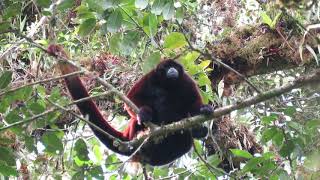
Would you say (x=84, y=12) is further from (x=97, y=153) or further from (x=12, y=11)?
(x=97, y=153)

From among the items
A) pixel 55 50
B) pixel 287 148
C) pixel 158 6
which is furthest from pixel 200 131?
pixel 55 50

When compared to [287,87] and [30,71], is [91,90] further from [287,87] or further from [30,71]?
[287,87]

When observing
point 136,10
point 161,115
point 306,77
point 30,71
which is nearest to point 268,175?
point 161,115

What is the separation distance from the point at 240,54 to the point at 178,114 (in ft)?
3.40

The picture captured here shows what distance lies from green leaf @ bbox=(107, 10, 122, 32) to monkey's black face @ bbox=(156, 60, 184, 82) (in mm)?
541

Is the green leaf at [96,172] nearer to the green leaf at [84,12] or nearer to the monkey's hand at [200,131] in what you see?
the monkey's hand at [200,131]

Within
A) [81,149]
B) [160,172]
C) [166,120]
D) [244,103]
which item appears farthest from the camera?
[160,172]

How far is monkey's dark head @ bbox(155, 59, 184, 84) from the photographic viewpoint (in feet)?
12.2

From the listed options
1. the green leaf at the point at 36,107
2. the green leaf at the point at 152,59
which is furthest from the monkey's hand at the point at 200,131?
the green leaf at the point at 36,107

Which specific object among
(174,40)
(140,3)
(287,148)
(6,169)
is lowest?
→ (287,148)

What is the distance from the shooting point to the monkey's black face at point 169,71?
147 inches

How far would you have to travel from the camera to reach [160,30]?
491 centimetres

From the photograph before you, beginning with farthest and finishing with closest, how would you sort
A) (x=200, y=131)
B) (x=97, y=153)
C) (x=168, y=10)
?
(x=97, y=153)
(x=200, y=131)
(x=168, y=10)

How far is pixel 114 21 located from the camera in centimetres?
338
